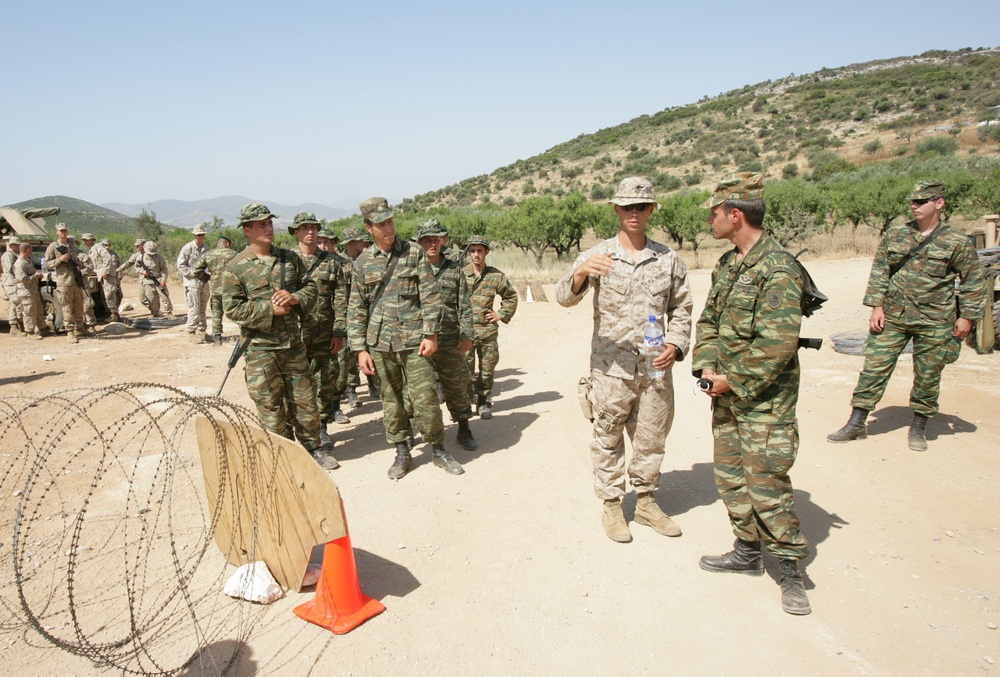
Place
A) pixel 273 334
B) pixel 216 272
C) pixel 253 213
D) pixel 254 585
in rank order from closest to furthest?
pixel 254 585 < pixel 253 213 < pixel 273 334 < pixel 216 272

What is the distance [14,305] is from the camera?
13.1 meters

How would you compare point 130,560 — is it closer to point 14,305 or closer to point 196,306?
point 196,306

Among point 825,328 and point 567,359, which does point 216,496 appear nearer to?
point 567,359

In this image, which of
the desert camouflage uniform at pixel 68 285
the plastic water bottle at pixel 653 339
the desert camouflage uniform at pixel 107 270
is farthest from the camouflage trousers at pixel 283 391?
the desert camouflage uniform at pixel 107 270

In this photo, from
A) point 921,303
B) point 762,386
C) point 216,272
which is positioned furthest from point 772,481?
point 216,272

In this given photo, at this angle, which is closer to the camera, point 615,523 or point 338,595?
point 338,595

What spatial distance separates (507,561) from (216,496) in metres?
1.88

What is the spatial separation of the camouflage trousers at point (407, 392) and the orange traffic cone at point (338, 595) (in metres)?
2.01

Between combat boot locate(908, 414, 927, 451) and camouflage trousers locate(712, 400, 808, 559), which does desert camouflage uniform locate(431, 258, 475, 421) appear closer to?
camouflage trousers locate(712, 400, 808, 559)

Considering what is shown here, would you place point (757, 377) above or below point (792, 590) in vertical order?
above

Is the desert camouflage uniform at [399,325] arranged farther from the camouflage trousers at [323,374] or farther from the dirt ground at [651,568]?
the camouflage trousers at [323,374]

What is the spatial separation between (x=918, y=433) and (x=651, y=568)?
11.0 ft

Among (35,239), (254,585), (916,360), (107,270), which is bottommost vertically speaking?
(254,585)

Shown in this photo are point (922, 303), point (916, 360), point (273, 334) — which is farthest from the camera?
point (916, 360)
